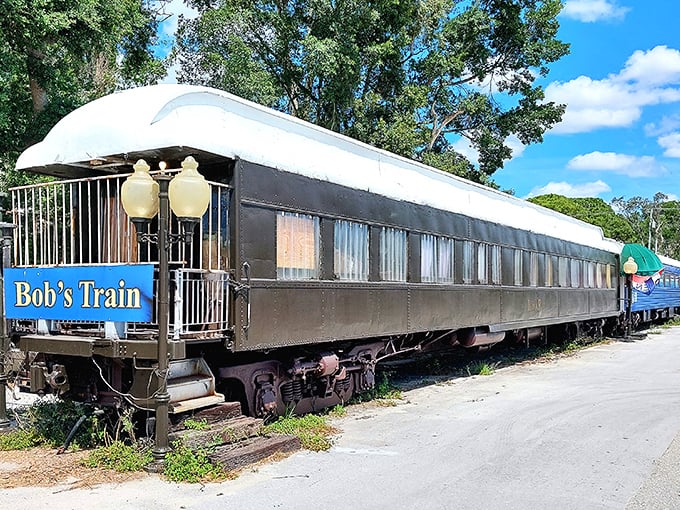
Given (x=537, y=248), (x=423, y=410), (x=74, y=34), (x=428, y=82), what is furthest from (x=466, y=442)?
(x=428, y=82)

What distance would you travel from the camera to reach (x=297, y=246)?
828 centimetres

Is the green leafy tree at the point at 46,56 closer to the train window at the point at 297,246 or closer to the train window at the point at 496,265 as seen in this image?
the train window at the point at 297,246

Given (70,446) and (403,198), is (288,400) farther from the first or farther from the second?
(403,198)

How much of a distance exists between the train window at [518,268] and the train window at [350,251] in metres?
6.31

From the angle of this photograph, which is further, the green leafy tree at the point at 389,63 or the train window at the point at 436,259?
the green leafy tree at the point at 389,63

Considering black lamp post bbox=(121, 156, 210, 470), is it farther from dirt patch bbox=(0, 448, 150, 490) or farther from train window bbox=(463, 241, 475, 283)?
train window bbox=(463, 241, 475, 283)

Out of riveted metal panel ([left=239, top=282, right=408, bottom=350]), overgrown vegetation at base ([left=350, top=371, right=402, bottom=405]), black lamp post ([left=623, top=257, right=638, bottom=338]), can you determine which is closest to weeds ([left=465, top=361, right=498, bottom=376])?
overgrown vegetation at base ([left=350, top=371, right=402, bottom=405])

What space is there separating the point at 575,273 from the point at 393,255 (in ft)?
35.3

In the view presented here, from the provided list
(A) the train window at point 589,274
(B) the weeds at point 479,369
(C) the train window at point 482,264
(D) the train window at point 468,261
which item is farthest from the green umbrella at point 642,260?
(D) the train window at point 468,261

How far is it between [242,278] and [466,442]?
3087mm

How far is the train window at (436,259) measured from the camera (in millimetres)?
11219

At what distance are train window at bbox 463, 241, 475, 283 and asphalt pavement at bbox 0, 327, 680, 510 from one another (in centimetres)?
207

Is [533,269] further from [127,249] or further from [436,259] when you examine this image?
[127,249]

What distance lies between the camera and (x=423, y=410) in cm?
1004
